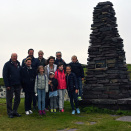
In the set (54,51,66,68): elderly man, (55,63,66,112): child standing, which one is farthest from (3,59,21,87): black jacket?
(54,51,66,68): elderly man

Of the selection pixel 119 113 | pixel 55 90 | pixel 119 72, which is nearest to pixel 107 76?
pixel 119 72

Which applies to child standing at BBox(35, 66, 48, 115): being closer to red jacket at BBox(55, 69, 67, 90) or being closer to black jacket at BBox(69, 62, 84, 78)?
red jacket at BBox(55, 69, 67, 90)

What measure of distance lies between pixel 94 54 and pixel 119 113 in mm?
3263

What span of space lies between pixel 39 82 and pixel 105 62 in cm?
367

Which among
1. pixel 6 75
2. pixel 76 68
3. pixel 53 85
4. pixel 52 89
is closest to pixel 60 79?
pixel 53 85

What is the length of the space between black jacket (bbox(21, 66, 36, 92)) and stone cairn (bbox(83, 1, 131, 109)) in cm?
278

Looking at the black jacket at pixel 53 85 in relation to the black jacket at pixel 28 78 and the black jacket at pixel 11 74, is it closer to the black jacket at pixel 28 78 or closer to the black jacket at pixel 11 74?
the black jacket at pixel 28 78

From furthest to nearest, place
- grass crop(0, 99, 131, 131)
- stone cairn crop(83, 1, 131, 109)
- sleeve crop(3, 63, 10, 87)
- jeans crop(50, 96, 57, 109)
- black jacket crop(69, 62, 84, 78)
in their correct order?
1. stone cairn crop(83, 1, 131, 109)
2. black jacket crop(69, 62, 84, 78)
3. jeans crop(50, 96, 57, 109)
4. sleeve crop(3, 63, 10, 87)
5. grass crop(0, 99, 131, 131)

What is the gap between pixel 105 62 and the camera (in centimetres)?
1008

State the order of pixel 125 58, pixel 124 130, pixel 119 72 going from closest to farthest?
1. pixel 124 130
2. pixel 119 72
3. pixel 125 58

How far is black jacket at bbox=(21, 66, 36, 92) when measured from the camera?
7.89 metres

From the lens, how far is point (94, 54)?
1048 cm

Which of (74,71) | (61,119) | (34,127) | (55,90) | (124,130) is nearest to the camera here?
(124,130)

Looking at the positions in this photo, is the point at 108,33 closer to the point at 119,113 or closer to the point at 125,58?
the point at 125,58
